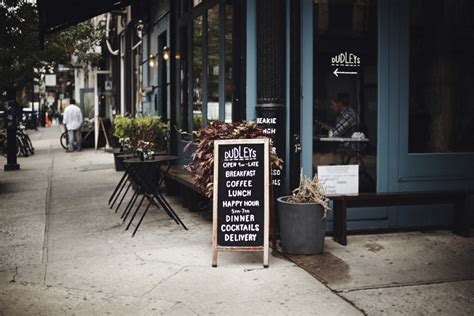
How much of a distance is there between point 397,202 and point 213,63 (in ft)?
12.7

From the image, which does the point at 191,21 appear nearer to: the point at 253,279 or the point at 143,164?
the point at 143,164

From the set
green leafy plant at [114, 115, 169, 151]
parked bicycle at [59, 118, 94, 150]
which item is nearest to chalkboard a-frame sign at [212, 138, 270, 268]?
green leafy plant at [114, 115, 169, 151]

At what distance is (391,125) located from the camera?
282 inches

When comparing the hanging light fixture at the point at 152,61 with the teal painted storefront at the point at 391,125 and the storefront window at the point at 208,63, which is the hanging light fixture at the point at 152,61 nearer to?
the storefront window at the point at 208,63

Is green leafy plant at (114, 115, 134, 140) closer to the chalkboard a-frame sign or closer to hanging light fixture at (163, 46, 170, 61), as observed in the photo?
hanging light fixture at (163, 46, 170, 61)

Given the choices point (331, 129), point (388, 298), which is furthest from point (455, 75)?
point (388, 298)

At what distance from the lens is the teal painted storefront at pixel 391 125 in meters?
6.90

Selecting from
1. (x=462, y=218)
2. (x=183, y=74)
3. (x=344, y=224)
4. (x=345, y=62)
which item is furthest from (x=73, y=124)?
(x=462, y=218)

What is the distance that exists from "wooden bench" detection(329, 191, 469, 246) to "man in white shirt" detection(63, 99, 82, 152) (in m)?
14.6

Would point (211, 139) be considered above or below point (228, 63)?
below

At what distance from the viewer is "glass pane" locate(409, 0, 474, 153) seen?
7277mm

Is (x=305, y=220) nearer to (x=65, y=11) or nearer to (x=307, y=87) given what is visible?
(x=307, y=87)

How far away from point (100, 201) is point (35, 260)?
3.83 metres

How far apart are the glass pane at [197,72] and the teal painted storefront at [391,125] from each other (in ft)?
9.36
